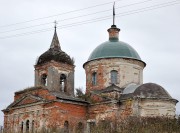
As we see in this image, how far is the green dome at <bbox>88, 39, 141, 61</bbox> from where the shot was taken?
1216 inches

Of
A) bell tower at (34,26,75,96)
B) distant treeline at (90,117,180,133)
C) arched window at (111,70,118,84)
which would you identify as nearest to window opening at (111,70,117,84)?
arched window at (111,70,118,84)

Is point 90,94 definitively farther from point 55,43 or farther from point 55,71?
point 55,43

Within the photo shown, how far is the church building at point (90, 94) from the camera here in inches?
1080

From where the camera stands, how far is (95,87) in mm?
31359

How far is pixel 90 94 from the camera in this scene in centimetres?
3002

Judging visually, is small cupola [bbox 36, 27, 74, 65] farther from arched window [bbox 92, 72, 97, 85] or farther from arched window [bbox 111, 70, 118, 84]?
arched window [bbox 111, 70, 118, 84]

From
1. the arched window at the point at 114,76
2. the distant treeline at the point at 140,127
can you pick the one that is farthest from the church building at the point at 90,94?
the distant treeline at the point at 140,127

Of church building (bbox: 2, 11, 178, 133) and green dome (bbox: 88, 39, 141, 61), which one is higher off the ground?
green dome (bbox: 88, 39, 141, 61)

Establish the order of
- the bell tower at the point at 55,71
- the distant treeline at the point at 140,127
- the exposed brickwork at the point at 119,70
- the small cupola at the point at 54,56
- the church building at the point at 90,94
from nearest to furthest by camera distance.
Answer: the distant treeline at the point at 140,127, the church building at the point at 90,94, the bell tower at the point at 55,71, the small cupola at the point at 54,56, the exposed brickwork at the point at 119,70

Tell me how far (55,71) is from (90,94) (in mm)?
2894

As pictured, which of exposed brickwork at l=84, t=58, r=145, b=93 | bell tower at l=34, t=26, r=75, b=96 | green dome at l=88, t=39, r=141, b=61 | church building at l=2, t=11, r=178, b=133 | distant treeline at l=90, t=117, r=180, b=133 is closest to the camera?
distant treeline at l=90, t=117, r=180, b=133

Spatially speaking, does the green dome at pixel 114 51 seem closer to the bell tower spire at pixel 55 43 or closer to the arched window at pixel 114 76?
the arched window at pixel 114 76

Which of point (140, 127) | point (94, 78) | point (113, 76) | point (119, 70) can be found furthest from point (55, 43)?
point (140, 127)

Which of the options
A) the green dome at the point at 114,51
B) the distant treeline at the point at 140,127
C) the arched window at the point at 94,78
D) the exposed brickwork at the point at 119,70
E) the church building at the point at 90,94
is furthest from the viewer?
the arched window at the point at 94,78
